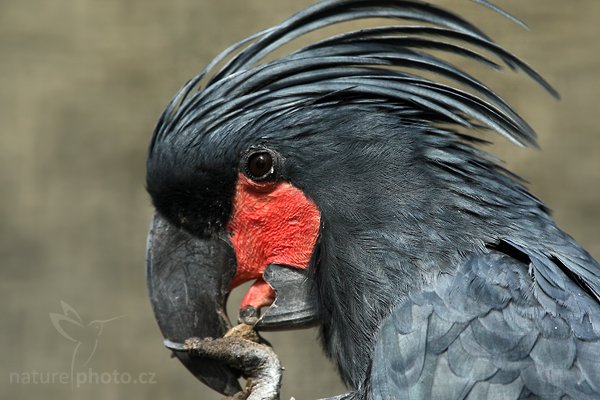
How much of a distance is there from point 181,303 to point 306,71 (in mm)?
823

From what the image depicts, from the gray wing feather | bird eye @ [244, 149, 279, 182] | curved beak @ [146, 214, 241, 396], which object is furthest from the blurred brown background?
the gray wing feather

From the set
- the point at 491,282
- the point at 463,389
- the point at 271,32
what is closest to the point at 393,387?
the point at 463,389

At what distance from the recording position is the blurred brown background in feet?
18.7

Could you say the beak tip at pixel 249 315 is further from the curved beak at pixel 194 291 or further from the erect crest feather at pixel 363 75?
the erect crest feather at pixel 363 75

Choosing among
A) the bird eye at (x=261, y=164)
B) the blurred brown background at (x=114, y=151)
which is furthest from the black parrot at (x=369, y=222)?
the blurred brown background at (x=114, y=151)

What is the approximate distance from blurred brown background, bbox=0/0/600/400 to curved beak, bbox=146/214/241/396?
269cm

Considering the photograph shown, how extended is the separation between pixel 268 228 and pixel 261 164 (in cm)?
21

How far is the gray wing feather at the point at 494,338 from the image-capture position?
7.54 feet

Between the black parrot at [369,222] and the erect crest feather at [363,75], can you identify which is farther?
the erect crest feather at [363,75]

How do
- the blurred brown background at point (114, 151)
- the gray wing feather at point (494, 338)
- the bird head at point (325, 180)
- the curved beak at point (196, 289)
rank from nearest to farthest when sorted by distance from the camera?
1. the gray wing feather at point (494, 338)
2. the bird head at point (325, 180)
3. the curved beak at point (196, 289)
4. the blurred brown background at point (114, 151)

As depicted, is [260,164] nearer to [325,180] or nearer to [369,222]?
[325,180]

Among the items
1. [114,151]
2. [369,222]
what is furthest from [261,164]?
[114,151]

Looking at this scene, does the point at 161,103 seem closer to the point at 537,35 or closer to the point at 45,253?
the point at 45,253

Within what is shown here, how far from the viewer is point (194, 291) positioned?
2.81 meters
